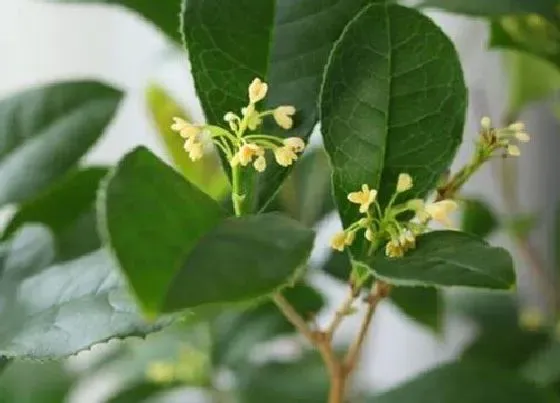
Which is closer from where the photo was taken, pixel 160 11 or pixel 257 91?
pixel 257 91

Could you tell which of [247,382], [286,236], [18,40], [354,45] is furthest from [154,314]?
[18,40]

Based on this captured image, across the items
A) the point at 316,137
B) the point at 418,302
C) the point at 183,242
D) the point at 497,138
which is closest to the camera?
the point at 183,242

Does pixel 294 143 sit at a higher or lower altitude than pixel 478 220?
higher

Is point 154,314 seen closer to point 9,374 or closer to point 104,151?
point 9,374

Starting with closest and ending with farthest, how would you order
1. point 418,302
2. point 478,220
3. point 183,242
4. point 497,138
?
point 183,242 → point 497,138 → point 418,302 → point 478,220

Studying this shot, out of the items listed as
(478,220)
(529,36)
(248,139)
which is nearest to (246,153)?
(248,139)

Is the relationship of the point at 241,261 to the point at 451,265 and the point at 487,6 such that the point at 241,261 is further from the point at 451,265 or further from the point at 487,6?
the point at 487,6

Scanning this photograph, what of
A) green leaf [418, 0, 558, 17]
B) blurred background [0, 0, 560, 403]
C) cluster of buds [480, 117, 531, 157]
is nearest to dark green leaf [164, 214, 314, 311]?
cluster of buds [480, 117, 531, 157]
